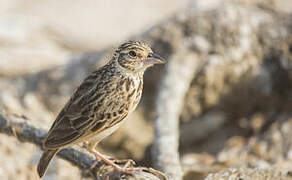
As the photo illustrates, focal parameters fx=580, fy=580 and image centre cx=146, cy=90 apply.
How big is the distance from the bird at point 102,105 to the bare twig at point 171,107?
976 mm

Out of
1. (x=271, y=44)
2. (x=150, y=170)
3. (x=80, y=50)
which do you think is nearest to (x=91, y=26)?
(x=80, y=50)

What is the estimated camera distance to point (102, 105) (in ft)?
19.5

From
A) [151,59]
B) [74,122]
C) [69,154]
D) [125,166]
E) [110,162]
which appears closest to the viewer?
[125,166]

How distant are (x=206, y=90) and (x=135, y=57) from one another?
3456mm

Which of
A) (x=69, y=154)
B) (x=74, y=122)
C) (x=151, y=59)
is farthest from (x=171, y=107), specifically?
(x=74, y=122)

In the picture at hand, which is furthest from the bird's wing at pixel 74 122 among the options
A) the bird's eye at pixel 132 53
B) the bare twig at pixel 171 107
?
the bare twig at pixel 171 107

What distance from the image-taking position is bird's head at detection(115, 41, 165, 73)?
609 cm

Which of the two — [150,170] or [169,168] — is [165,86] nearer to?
[169,168]

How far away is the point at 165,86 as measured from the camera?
8688 millimetres

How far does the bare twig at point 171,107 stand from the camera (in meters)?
6.83

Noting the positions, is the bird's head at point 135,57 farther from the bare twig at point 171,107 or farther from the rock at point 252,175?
the rock at point 252,175

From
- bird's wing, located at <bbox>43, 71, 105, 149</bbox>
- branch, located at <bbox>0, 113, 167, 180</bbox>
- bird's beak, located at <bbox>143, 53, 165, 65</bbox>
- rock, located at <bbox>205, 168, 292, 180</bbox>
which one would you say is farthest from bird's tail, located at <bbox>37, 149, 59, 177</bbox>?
rock, located at <bbox>205, 168, 292, 180</bbox>

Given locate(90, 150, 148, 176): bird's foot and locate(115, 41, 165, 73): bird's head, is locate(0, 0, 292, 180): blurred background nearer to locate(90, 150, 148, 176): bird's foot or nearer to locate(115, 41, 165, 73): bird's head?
locate(90, 150, 148, 176): bird's foot

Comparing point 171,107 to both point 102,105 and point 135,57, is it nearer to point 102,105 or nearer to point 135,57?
point 135,57
